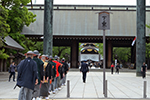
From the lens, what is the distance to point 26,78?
6.64 m

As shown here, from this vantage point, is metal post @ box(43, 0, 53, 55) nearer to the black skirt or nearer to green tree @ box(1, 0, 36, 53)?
green tree @ box(1, 0, 36, 53)

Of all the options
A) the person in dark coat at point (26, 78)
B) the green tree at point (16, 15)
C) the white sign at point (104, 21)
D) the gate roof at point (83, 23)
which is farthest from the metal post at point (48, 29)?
the gate roof at point (83, 23)

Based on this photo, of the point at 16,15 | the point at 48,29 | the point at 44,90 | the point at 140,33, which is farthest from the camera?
the point at 16,15

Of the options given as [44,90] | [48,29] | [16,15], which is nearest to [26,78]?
[44,90]

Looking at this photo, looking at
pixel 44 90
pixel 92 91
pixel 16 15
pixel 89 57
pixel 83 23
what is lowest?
pixel 92 91

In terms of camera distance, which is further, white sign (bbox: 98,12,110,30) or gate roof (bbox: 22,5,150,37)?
gate roof (bbox: 22,5,150,37)

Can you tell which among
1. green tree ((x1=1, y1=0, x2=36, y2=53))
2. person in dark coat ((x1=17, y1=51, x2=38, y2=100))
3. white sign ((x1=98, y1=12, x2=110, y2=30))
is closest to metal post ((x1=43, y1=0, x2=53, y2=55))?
white sign ((x1=98, y1=12, x2=110, y2=30))

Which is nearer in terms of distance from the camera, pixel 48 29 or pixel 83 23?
pixel 48 29

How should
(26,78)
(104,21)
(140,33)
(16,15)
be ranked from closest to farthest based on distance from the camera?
(26,78) → (104,21) → (140,33) → (16,15)

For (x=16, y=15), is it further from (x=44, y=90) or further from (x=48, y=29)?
(x=44, y=90)

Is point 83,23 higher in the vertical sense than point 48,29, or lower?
higher

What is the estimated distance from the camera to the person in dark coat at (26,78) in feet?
21.7

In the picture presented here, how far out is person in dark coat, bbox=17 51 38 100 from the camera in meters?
6.61

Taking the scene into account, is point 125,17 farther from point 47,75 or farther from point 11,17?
point 47,75
